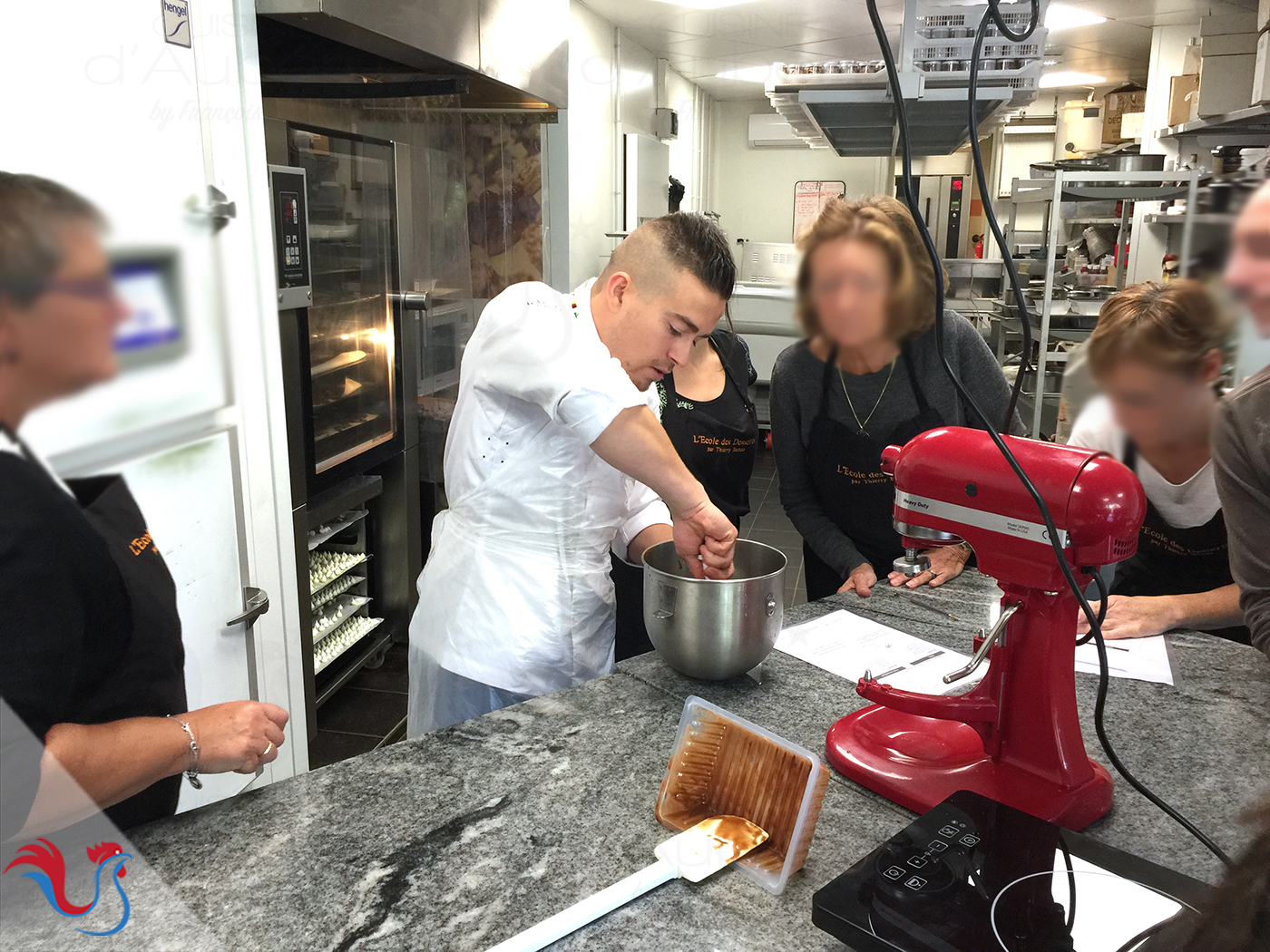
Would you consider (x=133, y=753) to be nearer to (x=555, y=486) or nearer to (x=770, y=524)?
(x=555, y=486)

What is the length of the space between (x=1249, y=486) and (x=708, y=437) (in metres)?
1.30

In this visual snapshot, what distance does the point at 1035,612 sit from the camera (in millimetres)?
794

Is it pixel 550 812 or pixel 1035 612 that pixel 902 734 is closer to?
pixel 1035 612

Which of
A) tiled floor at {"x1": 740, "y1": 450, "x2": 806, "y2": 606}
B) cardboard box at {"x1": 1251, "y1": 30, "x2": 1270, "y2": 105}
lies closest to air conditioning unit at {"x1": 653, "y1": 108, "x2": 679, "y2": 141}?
tiled floor at {"x1": 740, "y1": 450, "x2": 806, "y2": 606}

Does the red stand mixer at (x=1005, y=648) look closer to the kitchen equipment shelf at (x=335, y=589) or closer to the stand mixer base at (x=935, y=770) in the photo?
the stand mixer base at (x=935, y=770)

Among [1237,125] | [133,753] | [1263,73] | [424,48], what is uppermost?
[1263,73]

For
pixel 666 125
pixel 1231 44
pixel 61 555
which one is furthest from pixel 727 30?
pixel 1231 44

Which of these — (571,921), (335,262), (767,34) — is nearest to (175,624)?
(571,921)

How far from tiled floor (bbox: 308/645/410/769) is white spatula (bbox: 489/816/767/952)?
159 cm

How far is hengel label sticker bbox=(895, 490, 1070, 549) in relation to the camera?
712mm

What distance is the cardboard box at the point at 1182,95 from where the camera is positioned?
14.8 ft

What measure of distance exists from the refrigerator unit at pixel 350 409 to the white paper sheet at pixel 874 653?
673 millimetres

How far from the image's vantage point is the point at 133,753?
55 centimetres

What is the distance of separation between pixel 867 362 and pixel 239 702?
0.63 metres
